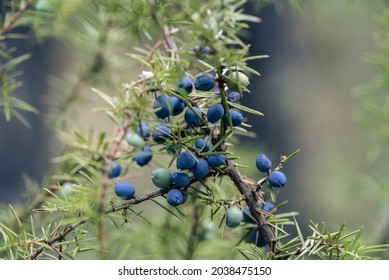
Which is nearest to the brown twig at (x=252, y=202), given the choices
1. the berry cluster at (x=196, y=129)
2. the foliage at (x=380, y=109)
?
the berry cluster at (x=196, y=129)

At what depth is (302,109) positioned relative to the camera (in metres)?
1.88

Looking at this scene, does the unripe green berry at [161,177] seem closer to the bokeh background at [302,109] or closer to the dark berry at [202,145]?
the dark berry at [202,145]

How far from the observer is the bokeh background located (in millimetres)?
981

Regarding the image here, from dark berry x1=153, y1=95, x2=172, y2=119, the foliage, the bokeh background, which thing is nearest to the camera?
dark berry x1=153, y1=95, x2=172, y2=119

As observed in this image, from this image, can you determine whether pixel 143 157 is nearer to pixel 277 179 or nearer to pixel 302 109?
pixel 277 179

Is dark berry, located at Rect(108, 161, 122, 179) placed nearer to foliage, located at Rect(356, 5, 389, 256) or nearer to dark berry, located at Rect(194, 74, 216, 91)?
dark berry, located at Rect(194, 74, 216, 91)

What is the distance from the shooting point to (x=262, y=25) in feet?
4.73

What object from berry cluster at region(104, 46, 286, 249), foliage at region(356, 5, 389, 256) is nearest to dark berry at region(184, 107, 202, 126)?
berry cluster at region(104, 46, 286, 249)

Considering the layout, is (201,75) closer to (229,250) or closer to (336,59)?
(229,250)

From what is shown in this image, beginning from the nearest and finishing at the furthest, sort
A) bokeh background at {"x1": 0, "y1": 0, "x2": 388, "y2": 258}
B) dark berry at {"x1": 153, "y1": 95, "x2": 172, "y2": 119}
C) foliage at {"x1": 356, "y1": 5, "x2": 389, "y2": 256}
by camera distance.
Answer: dark berry at {"x1": 153, "y1": 95, "x2": 172, "y2": 119} < foliage at {"x1": 356, "y1": 5, "x2": 389, "y2": 256} < bokeh background at {"x1": 0, "y1": 0, "x2": 388, "y2": 258}

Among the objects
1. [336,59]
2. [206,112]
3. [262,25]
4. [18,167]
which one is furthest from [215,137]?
[336,59]

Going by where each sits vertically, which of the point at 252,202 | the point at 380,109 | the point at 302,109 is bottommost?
the point at 302,109

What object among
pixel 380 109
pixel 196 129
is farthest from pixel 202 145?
pixel 380 109
